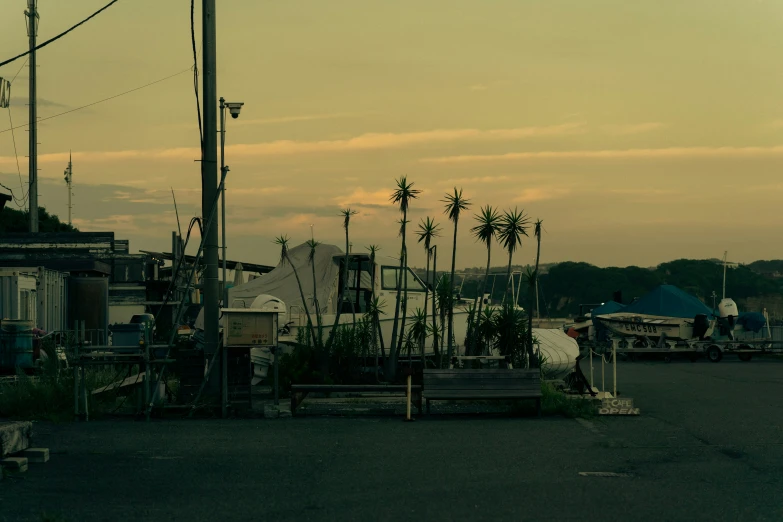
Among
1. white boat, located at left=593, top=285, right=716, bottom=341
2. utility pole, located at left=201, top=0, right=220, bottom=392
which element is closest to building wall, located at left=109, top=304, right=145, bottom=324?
white boat, located at left=593, top=285, right=716, bottom=341

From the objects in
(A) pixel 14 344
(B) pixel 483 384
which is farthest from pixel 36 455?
(A) pixel 14 344

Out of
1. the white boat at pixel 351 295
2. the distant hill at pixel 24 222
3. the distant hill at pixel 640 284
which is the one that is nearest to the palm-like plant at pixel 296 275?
the white boat at pixel 351 295

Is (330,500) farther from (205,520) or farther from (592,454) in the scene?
(592,454)

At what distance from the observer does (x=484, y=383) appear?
16500mm

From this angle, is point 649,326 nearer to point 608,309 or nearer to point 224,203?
point 608,309

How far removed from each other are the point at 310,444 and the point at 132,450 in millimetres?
2109

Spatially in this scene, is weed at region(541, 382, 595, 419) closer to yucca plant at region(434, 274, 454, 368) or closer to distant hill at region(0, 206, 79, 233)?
yucca plant at region(434, 274, 454, 368)

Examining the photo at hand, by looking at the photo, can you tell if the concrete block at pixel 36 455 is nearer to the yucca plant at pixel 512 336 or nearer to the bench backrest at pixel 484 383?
the bench backrest at pixel 484 383

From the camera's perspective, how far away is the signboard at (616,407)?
16.7 metres

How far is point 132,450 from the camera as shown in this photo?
12375mm

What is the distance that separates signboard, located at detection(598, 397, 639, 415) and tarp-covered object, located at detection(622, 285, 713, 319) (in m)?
28.5

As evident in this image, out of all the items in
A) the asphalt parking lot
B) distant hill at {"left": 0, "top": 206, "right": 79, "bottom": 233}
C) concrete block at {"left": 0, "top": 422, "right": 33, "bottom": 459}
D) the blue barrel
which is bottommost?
the asphalt parking lot

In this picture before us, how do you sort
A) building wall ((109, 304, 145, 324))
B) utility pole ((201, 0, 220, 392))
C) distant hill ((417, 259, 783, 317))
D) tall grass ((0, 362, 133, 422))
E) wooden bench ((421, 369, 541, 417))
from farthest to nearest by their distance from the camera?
distant hill ((417, 259, 783, 317)), building wall ((109, 304, 145, 324)), utility pole ((201, 0, 220, 392)), wooden bench ((421, 369, 541, 417)), tall grass ((0, 362, 133, 422))

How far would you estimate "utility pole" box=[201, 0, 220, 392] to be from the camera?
17781mm
